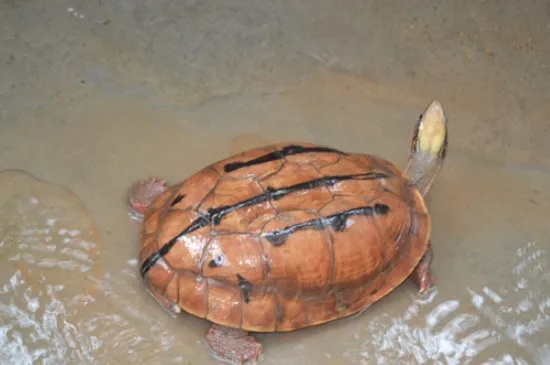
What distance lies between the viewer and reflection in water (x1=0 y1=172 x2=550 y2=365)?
9.96 ft

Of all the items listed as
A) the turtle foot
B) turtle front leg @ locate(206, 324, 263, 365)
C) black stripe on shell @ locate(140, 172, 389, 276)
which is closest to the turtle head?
black stripe on shell @ locate(140, 172, 389, 276)

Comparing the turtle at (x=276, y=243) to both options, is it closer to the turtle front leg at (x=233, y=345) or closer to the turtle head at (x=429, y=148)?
the turtle front leg at (x=233, y=345)

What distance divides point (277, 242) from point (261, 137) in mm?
1200

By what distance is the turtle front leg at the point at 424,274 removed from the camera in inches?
130

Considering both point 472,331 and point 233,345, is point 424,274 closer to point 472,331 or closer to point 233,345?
point 472,331

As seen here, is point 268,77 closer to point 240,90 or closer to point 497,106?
point 240,90

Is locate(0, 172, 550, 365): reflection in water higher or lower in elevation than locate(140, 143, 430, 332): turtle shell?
lower

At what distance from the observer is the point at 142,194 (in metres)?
3.45

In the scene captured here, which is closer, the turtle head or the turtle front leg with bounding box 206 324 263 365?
the turtle front leg with bounding box 206 324 263 365

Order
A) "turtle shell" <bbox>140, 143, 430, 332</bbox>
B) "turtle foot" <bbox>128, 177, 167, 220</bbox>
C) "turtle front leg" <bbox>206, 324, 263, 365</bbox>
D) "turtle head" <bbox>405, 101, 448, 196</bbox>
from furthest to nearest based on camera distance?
1. "turtle head" <bbox>405, 101, 448, 196</bbox>
2. "turtle foot" <bbox>128, 177, 167, 220</bbox>
3. "turtle front leg" <bbox>206, 324, 263, 365</bbox>
4. "turtle shell" <bbox>140, 143, 430, 332</bbox>

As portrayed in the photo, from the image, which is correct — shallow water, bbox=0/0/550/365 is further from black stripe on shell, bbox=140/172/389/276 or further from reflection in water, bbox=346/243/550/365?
black stripe on shell, bbox=140/172/389/276

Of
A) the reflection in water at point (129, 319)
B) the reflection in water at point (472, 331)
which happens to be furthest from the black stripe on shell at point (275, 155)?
the reflection in water at point (472, 331)

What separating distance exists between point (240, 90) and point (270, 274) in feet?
5.42

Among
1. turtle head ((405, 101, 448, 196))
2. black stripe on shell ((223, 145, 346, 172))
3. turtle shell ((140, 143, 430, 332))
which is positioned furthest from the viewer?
turtle head ((405, 101, 448, 196))
